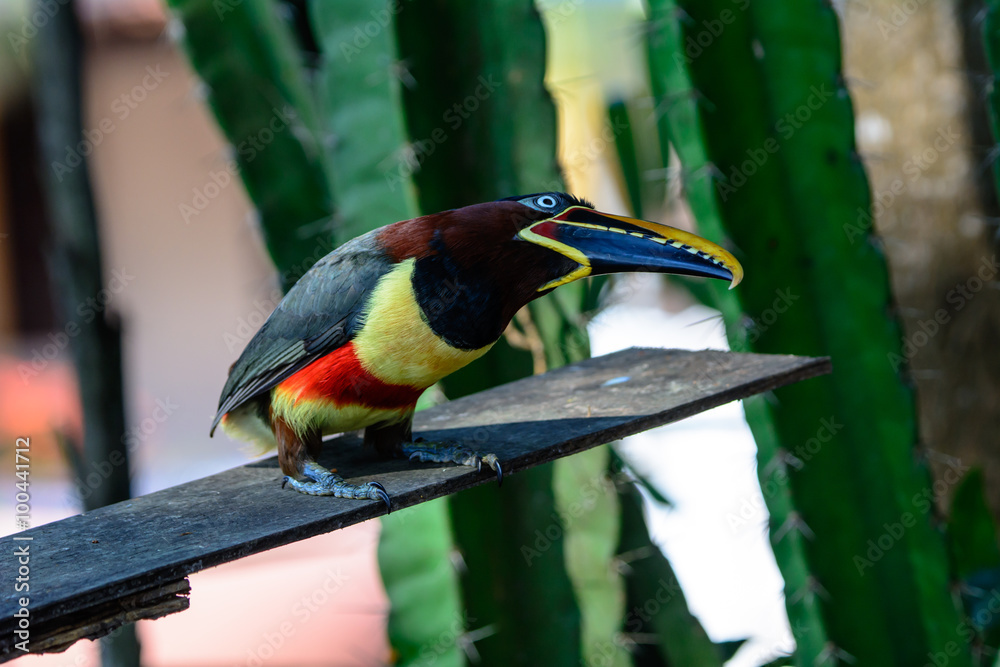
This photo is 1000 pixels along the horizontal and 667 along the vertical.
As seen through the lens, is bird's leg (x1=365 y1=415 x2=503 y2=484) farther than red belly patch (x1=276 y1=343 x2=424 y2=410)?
Yes

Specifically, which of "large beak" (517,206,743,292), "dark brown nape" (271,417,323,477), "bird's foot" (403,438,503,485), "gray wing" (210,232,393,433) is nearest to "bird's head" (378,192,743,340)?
"large beak" (517,206,743,292)

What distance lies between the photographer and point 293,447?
1562mm

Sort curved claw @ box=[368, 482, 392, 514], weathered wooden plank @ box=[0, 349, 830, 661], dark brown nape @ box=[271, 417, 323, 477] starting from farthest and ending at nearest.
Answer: dark brown nape @ box=[271, 417, 323, 477] < curved claw @ box=[368, 482, 392, 514] < weathered wooden plank @ box=[0, 349, 830, 661]

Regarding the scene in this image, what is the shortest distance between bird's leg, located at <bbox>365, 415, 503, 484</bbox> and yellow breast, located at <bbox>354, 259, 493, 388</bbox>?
19cm

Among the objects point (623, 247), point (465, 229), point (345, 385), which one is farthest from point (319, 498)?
point (623, 247)

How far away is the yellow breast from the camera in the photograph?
4.74ft

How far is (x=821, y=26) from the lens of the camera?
2150 mm

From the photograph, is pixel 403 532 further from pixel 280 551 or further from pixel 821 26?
pixel 280 551

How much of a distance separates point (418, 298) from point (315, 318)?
221 mm

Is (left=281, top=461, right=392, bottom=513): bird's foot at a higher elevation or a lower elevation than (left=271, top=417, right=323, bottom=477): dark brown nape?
lower

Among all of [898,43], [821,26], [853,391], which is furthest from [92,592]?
[898,43]

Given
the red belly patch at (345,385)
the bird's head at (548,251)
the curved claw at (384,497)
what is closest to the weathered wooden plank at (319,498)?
the curved claw at (384,497)

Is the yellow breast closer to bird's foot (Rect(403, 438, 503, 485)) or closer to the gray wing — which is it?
Result: the gray wing

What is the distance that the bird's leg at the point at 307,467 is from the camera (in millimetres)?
1499
